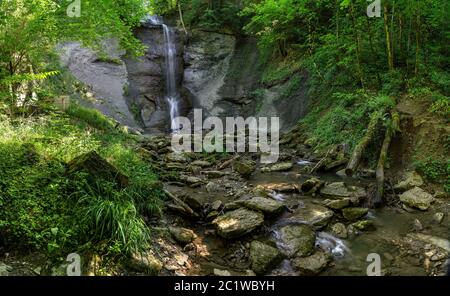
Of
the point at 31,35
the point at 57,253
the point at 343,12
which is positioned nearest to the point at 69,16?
the point at 31,35

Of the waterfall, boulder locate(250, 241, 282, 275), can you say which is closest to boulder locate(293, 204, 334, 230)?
boulder locate(250, 241, 282, 275)

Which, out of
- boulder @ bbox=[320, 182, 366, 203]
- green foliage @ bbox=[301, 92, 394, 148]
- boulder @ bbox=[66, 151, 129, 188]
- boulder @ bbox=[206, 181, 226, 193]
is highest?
green foliage @ bbox=[301, 92, 394, 148]

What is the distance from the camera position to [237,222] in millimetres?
5520

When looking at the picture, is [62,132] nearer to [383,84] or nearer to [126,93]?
[383,84]

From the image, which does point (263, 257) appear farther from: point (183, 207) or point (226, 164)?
point (226, 164)

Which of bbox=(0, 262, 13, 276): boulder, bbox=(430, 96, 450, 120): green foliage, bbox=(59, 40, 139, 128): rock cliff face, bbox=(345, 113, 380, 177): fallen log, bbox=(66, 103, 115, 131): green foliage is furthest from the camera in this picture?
bbox=(59, 40, 139, 128): rock cliff face

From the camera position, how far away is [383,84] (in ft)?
32.6

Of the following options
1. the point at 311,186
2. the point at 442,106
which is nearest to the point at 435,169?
the point at 442,106

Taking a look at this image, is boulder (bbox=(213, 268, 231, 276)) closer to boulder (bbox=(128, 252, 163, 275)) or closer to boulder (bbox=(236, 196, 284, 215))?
boulder (bbox=(128, 252, 163, 275))

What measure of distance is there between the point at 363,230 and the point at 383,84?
6006mm

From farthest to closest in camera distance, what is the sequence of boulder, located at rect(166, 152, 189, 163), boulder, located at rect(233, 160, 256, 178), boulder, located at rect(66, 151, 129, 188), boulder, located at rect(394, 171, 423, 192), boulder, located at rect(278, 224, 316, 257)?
boulder, located at rect(166, 152, 189, 163), boulder, located at rect(233, 160, 256, 178), boulder, located at rect(394, 171, 423, 192), boulder, located at rect(278, 224, 316, 257), boulder, located at rect(66, 151, 129, 188)

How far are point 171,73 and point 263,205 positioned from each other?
14.9 metres

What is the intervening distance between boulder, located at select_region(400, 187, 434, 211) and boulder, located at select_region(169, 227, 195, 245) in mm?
4227

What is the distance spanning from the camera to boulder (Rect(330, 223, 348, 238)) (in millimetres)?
Answer: 5488
